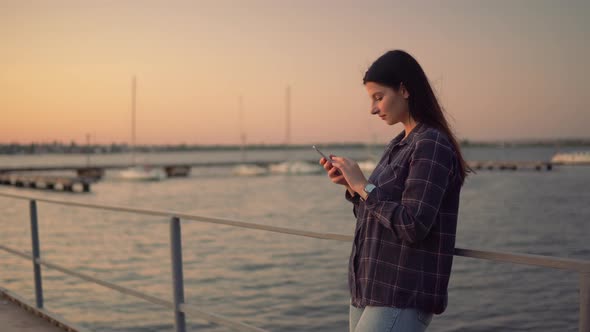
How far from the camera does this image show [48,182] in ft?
164

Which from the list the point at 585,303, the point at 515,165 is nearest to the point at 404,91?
the point at 585,303

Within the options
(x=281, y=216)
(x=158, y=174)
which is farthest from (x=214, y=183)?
(x=281, y=216)

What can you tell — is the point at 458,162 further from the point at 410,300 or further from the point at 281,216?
the point at 281,216

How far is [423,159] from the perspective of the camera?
152 cm

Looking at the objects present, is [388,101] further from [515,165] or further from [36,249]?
[515,165]

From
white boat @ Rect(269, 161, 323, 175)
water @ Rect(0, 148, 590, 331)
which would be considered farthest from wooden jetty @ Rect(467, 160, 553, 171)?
water @ Rect(0, 148, 590, 331)

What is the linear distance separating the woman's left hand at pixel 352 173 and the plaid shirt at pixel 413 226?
1.7 inches

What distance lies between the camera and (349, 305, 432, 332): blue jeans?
1.59 metres

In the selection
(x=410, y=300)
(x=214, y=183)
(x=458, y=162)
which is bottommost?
(x=214, y=183)

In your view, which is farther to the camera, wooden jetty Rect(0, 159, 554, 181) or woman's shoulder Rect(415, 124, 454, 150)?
wooden jetty Rect(0, 159, 554, 181)

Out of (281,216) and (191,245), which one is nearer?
(191,245)

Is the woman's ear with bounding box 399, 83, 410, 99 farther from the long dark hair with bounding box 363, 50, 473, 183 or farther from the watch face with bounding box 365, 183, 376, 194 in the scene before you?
the watch face with bounding box 365, 183, 376, 194

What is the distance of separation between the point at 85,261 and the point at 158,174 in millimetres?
48997

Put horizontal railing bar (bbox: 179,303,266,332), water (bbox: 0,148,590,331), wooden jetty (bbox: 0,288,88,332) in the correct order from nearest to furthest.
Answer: horizontal railing bar (bbox: 179,303,266,332)
wooden jetty (bbox: 0,288,88,332)
water (bbox: 0,148,590,331)
